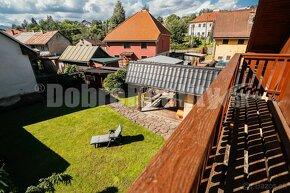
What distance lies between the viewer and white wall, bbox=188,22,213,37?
6794 cm

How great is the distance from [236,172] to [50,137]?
32.9 ft

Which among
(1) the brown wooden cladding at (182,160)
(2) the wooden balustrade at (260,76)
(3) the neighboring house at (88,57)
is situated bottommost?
(3) the neighboring house at (88,57)

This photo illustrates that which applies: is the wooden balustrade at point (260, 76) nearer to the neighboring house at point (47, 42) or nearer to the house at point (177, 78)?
the house at point (177, 78)

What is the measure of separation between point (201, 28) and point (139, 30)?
50687 mm

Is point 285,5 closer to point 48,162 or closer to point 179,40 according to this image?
point 48,162

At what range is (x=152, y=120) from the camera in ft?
37.4

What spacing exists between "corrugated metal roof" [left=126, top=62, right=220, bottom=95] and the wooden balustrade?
372cm

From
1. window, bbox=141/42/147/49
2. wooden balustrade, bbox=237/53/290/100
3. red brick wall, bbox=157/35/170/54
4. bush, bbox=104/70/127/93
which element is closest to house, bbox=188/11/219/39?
red brick wall, bbox=157/35/170/54

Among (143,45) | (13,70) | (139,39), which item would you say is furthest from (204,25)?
(13,70)

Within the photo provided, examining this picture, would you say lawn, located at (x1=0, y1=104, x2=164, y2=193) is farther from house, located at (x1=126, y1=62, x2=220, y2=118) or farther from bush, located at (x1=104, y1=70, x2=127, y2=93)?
bush, located at (x1=104, y1=70, x2=127, y2=93)

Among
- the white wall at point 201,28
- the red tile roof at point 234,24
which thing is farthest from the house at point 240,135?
the white wall at point 201,28

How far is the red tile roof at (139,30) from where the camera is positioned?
28359 millimetres

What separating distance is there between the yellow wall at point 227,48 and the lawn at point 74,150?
2419 cm

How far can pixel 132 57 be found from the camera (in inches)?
1157
